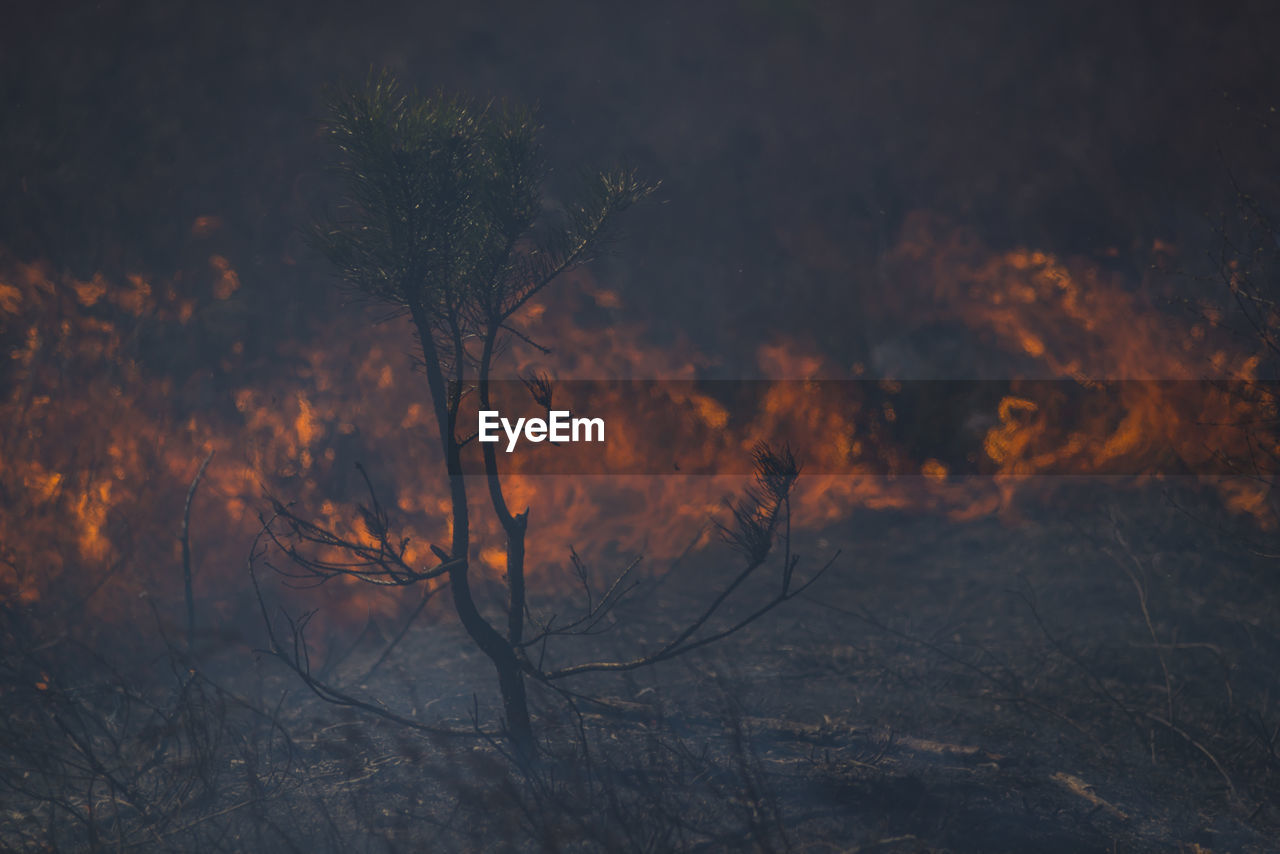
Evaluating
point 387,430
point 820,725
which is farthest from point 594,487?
point 820,725

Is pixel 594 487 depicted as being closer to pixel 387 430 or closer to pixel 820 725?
pixel 387 430

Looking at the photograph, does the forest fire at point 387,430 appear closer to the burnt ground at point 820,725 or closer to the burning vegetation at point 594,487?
the burning vegetation at point 594,487

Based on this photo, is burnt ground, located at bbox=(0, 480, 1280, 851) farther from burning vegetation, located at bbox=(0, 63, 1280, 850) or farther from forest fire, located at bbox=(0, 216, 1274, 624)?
forest fire, located at bbox=(0, 216, 1274, 624)

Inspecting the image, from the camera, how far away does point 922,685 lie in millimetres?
6543

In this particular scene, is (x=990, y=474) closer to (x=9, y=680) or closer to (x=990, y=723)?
(x=990, y=723)

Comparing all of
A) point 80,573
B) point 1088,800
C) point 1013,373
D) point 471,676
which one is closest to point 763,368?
point 1013,373

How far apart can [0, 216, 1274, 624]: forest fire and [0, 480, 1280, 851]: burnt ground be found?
0.61 m

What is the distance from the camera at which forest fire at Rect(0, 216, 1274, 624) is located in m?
8.05

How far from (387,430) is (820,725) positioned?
5.10m

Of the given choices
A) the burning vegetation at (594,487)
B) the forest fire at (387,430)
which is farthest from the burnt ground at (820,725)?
the forest fire at (387,430)

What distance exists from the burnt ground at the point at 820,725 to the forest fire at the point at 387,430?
0.61 m

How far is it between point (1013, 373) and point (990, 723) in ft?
11.4

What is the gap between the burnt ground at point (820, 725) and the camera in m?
5.20

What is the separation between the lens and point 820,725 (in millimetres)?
6188
